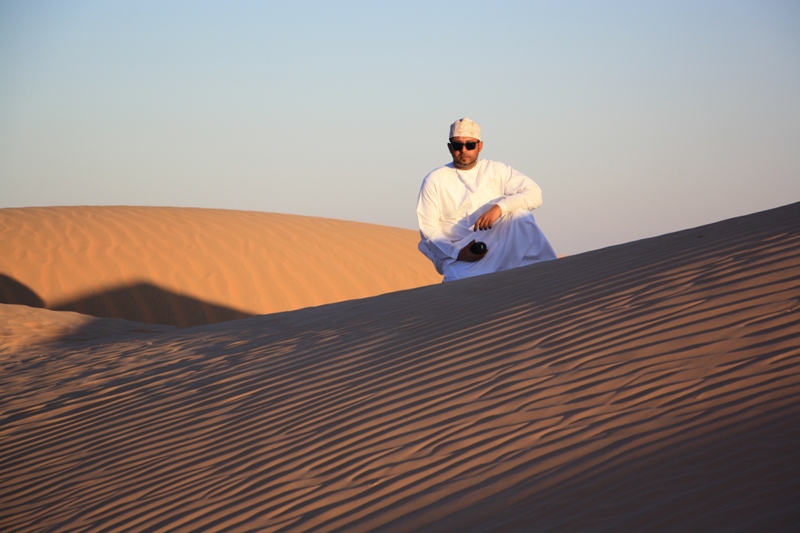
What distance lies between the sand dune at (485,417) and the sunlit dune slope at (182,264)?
237 inches

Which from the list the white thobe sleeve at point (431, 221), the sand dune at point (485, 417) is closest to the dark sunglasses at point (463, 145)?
the white thobe sleeve at point (431, 221)

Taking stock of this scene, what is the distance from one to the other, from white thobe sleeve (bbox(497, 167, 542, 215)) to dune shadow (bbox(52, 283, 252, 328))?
5.19m

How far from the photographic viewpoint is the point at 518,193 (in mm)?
8227

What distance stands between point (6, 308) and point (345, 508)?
7.51 meters

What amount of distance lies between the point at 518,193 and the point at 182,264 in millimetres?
6848

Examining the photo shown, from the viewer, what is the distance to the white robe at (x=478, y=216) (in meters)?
8.20

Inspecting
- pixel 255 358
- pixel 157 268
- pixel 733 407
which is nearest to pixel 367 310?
pixel 255 358

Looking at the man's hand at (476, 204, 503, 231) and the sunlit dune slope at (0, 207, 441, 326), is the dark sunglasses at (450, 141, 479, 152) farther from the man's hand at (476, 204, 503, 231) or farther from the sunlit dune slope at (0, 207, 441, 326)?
the sunlit dune slope at (0, 207, 441, 326)

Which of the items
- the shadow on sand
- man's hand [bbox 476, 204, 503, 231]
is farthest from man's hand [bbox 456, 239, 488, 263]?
the shadow on sand

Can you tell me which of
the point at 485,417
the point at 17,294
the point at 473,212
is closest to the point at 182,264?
the point at 17,294

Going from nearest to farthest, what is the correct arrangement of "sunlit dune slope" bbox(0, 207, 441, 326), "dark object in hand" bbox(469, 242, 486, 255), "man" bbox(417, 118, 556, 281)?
"dark object in hand" bbox(469, 242, 486, 255) < "man" bbox(417, 118, 556, 281) < "sunlit dune slope" bbox(0, 207, 441, 326)

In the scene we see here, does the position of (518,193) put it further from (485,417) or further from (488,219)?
(485,417)

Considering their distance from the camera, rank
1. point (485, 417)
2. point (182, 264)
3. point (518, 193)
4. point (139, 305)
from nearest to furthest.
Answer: point (485, 417), point (518, 193), point (139, 305), point (182, 264)

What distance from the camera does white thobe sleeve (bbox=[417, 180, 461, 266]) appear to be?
8328 mm
